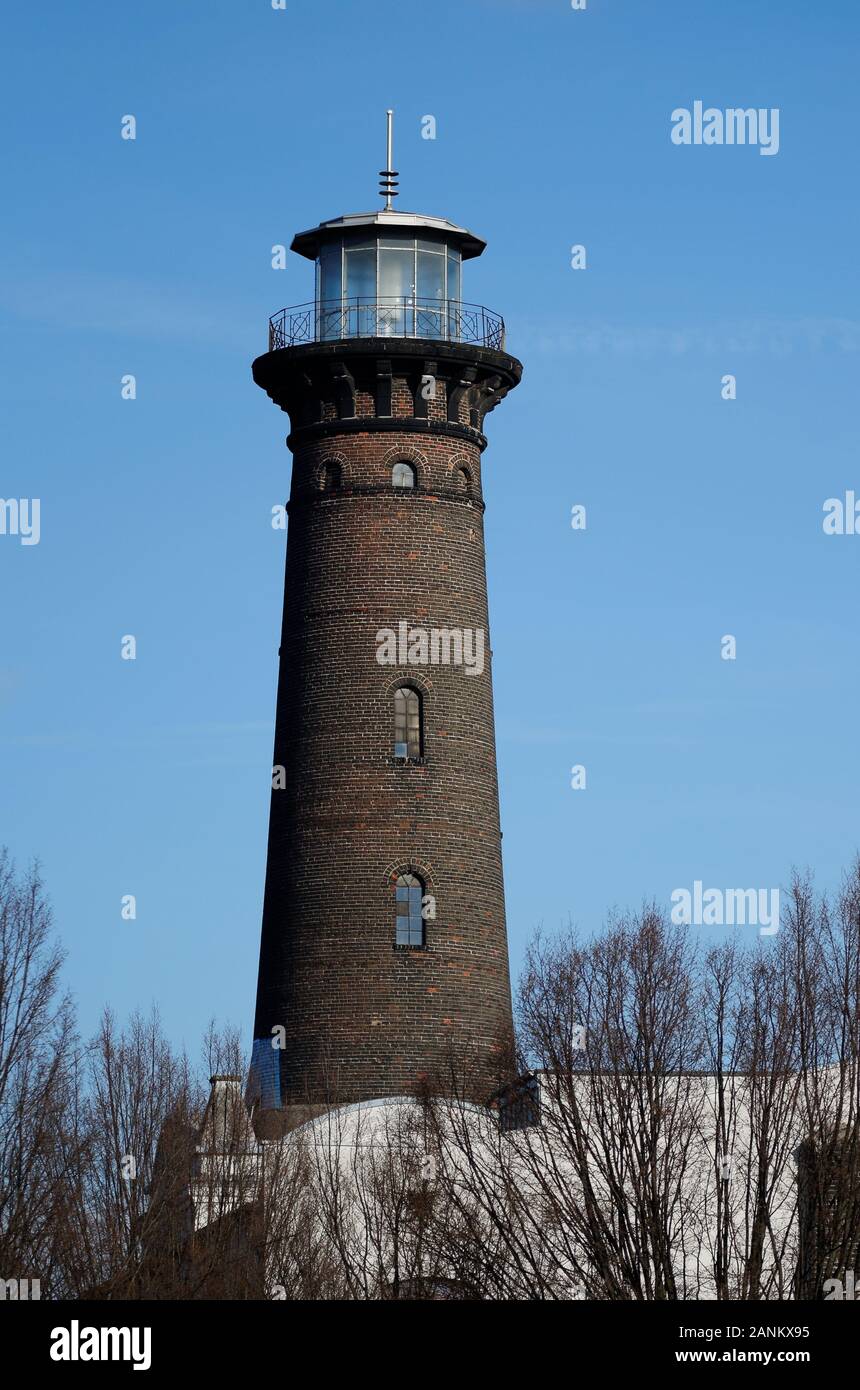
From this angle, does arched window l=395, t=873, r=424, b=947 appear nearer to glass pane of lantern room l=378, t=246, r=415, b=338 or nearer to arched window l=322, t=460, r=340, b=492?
arched window l=322, t=460, r=340, b=492

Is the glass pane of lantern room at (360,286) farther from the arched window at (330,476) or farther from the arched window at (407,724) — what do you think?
the arched window at (407,724)

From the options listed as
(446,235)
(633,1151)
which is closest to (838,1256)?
(633,1151)

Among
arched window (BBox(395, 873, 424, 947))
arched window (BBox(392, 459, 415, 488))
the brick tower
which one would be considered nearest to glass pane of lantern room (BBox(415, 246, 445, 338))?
the brick tower

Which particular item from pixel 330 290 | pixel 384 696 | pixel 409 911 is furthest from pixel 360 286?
pixel 409 911

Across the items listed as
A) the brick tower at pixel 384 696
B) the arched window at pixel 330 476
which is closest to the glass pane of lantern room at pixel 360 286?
the brick tower at pixel 384 696

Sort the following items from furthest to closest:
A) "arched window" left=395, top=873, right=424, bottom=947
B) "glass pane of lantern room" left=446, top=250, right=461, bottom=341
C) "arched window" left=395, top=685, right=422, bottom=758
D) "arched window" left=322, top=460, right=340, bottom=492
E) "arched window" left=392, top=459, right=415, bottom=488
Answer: "glass pane of lantern room" left=446, top=250, right=461, bottom=341, "arched window" left=322, top=460, right=340, bottom=492, "arched window" left=392, top=459, right=415, bottom=488, "arched window" left=395, top=685, right=422, bottom=758, "arched window" left=395, top=873, right=424, bottom=947

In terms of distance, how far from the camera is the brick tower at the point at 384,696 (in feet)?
166

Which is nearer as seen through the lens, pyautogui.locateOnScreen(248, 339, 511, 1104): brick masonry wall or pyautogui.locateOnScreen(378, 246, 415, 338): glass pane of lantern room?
pyautogui.locateOnScreen(248, 339, 511, 1104): brick masonry wall

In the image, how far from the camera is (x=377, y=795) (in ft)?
168

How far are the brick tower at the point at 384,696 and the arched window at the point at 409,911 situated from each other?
4 cm

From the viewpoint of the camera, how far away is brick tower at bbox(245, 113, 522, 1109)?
50531mm

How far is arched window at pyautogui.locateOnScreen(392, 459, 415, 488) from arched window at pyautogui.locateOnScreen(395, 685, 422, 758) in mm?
4255
